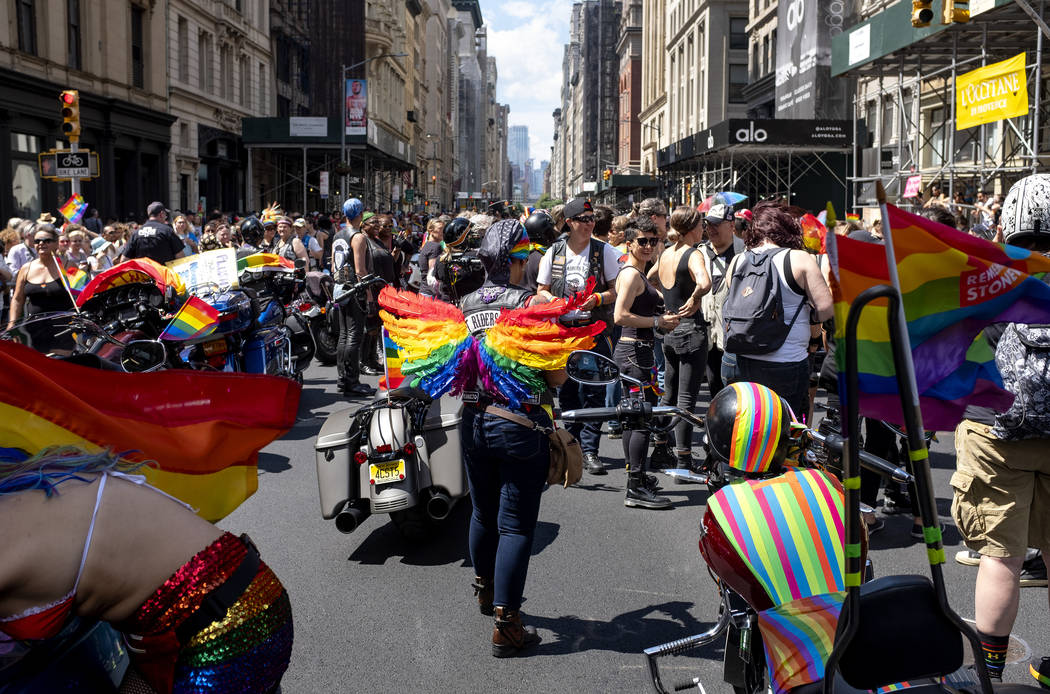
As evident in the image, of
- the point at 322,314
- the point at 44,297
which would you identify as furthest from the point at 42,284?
the point at 322,314

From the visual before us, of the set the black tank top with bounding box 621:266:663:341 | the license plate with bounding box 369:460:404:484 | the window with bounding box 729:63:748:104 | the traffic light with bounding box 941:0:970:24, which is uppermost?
the window with bounding box 729:63:748:104

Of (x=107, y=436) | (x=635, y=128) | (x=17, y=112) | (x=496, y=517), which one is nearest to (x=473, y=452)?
(x=496, y=517)

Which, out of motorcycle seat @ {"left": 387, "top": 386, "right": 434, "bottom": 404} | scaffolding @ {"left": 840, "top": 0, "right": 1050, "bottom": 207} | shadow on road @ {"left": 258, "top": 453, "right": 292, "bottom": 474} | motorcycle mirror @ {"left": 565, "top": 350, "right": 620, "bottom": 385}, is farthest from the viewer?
scaffolding @ {"left": 840, "top": 0, "right": 1050, "bottom": 207}

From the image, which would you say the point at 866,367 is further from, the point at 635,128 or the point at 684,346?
the point at 635,128

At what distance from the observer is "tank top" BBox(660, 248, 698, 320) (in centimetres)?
723

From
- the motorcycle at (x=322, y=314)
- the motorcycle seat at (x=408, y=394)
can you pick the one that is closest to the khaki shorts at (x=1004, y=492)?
the motorcycle seat at (x=408, y=394)

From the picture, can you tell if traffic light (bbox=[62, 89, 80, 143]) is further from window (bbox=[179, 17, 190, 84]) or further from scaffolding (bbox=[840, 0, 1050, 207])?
window (bbox=[179, 17, 190, 84])

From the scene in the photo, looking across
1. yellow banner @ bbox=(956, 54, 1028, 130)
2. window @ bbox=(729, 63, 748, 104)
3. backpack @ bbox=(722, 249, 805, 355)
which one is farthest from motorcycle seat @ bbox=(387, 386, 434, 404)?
window @ bbox=(729, 63, 748, 104)

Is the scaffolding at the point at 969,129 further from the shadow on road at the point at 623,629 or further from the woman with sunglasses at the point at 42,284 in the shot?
the shadow on road at the point at 623,629

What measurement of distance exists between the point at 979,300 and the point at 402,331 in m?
2.46

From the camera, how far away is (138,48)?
3153cm

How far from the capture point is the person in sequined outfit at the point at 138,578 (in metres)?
1.74

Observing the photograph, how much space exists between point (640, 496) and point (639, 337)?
3.82ft

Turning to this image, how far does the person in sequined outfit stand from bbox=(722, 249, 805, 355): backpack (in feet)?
12.6
